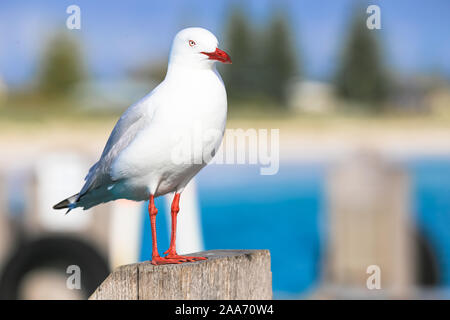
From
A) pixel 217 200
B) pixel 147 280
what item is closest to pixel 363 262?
pixel 147 280

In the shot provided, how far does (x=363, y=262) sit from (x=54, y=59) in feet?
85.3

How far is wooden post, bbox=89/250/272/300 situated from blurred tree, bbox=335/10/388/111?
29.7 meters

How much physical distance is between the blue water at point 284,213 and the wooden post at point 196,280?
4493 mm

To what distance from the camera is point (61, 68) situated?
30.4 meters

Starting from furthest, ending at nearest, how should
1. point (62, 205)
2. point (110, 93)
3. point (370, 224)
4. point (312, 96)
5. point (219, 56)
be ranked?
1. point (312, 96)
2. point (110, 93)
3. point (370, 224)
4. point (62, 205)
5. point (219, 56)

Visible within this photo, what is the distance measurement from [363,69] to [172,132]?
3031cm

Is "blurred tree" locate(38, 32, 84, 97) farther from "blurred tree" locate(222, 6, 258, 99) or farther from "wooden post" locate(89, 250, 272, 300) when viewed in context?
"wooden post" locate(89, 250, 272, 300)

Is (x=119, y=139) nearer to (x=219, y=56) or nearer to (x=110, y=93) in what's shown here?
(x=219, y=56)

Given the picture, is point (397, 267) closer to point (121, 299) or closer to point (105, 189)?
point (105, 189)

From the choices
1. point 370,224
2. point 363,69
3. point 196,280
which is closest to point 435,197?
point 370,224

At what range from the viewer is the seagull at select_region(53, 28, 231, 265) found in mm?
2883

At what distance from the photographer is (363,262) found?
5477 millimetres

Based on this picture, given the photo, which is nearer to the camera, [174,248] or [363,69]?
[174,248]

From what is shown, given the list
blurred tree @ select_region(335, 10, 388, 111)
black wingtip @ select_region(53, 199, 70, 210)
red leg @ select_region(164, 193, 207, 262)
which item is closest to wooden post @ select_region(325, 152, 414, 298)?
red leg @ select_region(164, 193, 207, 262)
